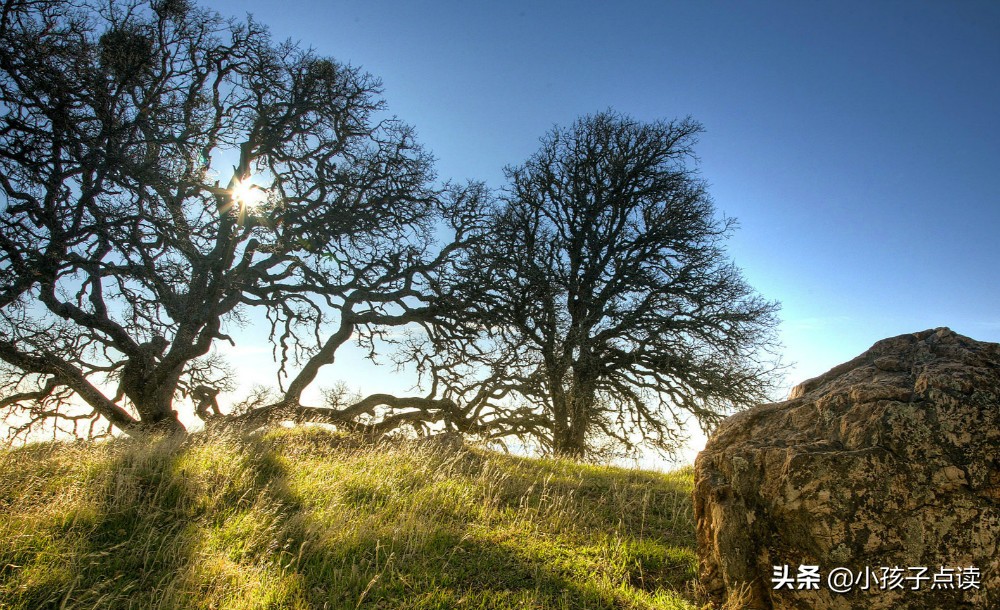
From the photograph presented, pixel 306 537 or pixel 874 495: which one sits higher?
pixel 874 495

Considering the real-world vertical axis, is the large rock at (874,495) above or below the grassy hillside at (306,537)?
above

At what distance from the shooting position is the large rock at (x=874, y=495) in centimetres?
308

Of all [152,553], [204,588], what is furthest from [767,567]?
[152,553]

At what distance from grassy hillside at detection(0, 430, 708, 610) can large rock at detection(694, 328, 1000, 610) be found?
80cm

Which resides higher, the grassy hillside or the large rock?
the large rock

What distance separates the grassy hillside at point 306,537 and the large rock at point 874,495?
795 mm

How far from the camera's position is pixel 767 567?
356cm

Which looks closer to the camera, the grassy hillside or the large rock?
the large rock

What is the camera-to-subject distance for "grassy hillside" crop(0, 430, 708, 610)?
376 cm

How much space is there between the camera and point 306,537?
15.2ft

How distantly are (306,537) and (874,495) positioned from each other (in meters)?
4.62

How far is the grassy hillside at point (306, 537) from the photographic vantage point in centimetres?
376

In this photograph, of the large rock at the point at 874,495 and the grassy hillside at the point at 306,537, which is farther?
the grassy hillside at the point at 306,537

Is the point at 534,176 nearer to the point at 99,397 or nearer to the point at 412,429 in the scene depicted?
the point at 412,429
